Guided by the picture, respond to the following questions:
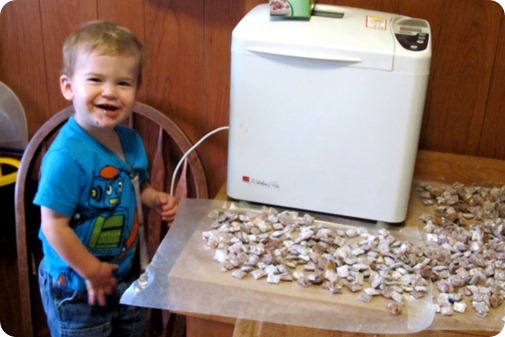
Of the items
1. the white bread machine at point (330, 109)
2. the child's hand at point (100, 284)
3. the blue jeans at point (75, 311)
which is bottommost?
the blue jeans at point (75, 311)

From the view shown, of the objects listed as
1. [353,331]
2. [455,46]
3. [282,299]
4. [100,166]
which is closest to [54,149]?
[100,166]

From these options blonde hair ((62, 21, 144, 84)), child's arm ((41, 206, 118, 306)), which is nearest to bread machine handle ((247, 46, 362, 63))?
blonde hair ((62, 21, 144, 84))

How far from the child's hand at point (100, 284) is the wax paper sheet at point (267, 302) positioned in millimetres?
160

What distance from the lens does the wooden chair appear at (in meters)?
1.32

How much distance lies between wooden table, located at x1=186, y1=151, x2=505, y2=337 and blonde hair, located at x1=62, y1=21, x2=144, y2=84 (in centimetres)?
35

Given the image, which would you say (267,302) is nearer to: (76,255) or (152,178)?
(76,255)

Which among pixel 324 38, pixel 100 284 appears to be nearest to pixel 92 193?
→ pixel 100 284

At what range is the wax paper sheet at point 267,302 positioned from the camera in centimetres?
85

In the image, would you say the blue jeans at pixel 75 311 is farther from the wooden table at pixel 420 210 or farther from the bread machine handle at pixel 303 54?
the bread machine handle at pixel 303 54

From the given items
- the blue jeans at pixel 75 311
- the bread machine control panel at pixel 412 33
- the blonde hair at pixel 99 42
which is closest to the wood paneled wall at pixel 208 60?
the bread machine control panel at pixel 412 33

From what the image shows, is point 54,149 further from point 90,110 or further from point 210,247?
point 210,247

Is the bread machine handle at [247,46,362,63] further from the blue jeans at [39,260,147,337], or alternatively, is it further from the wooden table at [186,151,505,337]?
the blue jeans at [39,260,147,337]

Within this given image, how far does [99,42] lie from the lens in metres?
1.00

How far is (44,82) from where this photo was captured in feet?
4.66
